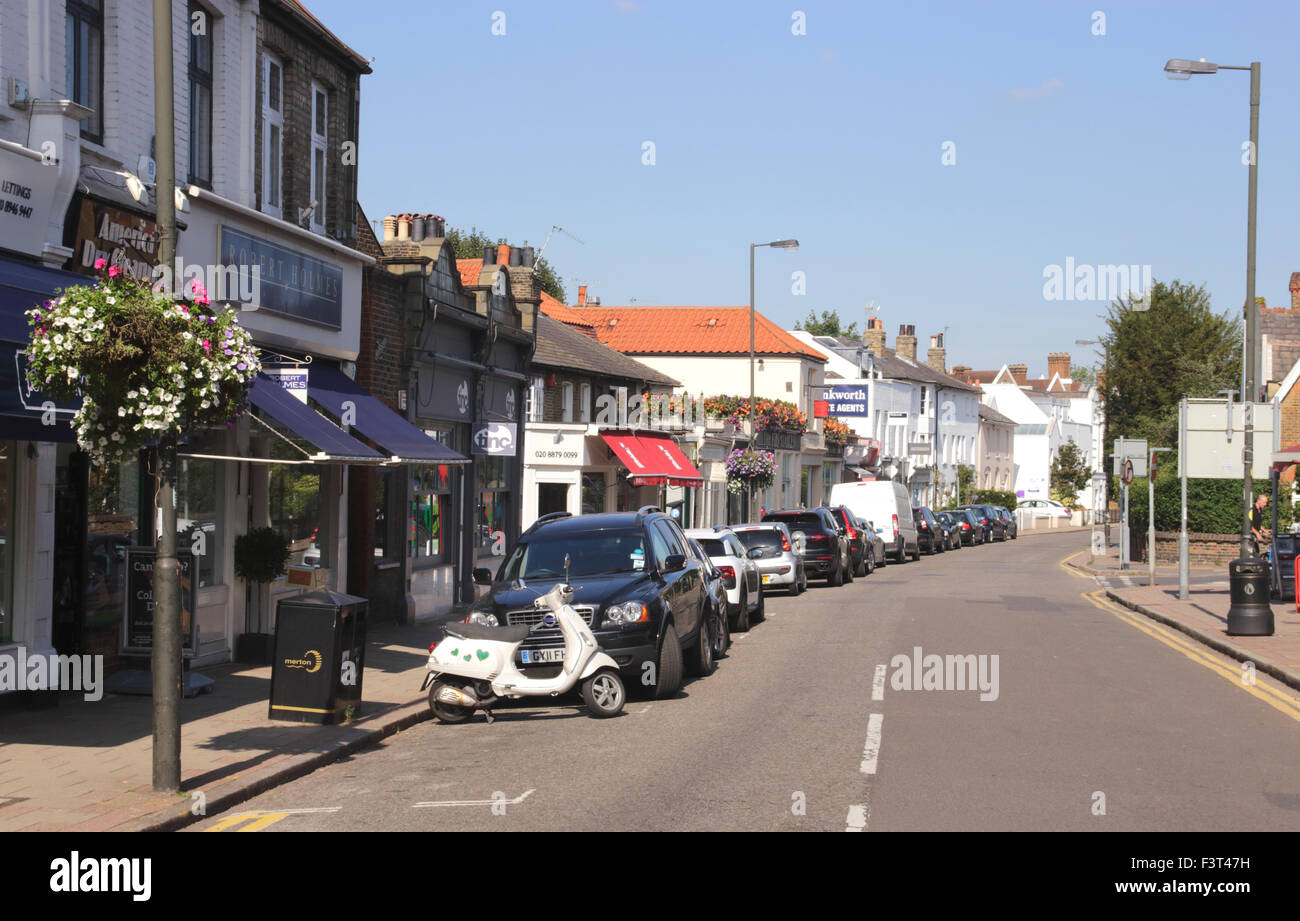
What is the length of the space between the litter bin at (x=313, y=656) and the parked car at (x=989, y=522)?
51.0 metres

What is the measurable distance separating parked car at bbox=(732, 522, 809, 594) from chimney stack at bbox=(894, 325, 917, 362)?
5925 centimetres

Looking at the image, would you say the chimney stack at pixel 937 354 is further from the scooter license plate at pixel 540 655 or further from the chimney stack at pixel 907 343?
the scooter license plate at pixel 540 655

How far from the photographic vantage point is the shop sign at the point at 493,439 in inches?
905

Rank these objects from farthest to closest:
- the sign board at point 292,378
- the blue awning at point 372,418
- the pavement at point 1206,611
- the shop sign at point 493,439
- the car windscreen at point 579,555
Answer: the shop sign at point 493,439, the blue awning at point 372,418, the pavement at point 1206,611, the sign board at point 292,378, the car windscreen at point 579,555

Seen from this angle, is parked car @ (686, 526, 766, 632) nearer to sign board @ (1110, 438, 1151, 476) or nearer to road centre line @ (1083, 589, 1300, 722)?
road centre line @ (1083, 589, 1300, 722)

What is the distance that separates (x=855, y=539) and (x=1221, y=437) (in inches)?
509

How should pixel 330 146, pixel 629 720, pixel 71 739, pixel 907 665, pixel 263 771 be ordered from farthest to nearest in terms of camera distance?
pixel 330 146
pixel 907 665
pixel 629 720
pixel 71 739
pixel 263 771

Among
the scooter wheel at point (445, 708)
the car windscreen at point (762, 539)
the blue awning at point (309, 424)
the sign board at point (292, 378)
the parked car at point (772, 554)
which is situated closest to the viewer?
the scooter wheel at point (445, 708)

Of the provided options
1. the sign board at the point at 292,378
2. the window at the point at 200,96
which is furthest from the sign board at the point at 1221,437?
the window at the point at 200,96

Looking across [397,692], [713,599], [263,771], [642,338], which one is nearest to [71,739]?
[263,771]
